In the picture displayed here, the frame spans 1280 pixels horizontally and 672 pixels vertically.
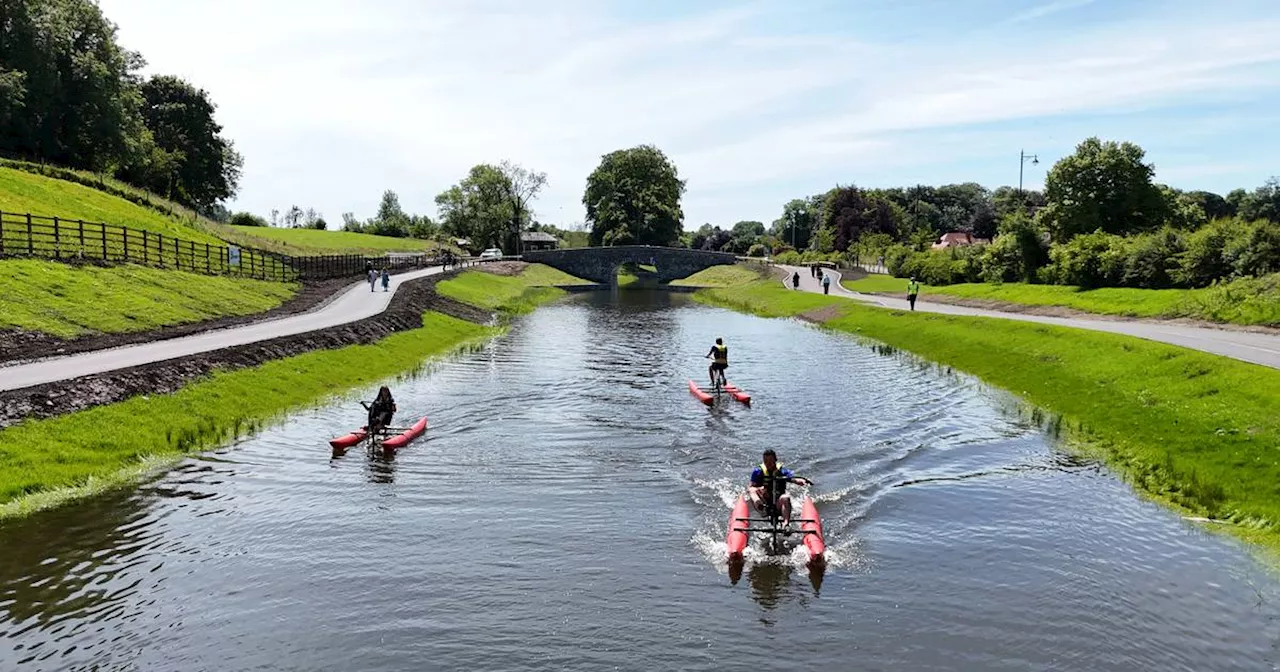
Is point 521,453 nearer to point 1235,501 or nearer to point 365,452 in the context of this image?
point 365,452

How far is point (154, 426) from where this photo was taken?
21.7 meters

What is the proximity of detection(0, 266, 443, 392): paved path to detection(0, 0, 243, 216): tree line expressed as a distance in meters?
43.9

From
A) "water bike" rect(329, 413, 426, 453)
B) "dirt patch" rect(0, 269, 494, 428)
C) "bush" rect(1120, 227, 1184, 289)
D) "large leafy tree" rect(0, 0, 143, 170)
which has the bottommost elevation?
"water bike" rect(329, 413, 426, 453)

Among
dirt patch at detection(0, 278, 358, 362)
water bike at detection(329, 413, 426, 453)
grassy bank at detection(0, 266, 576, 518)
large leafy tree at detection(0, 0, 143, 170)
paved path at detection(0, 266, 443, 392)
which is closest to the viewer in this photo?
grassy bank at detection(0, 266, 576, 518)

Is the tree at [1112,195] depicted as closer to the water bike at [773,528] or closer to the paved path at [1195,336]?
the paved path at [1195,336]

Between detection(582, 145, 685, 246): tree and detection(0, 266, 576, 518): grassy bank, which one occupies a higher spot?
detection(582, 145, 685, 246): tree

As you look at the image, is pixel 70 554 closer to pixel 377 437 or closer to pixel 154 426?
pixel 154 426

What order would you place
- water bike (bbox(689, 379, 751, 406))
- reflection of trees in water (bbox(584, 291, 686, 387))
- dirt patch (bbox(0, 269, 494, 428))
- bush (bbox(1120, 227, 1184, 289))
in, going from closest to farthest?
dirt patch (bbox(0, 269, 494, 428))
water bike (bbox(689, 379, 751, 406))
reflection of trees in water (bbox(584, 291, 686, 387))
bush (bbox(1120, 227, 1184, 289))

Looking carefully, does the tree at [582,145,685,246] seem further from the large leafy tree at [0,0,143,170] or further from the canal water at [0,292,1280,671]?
the canal water at [0,292,1280,671]

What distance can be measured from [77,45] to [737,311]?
71459mm

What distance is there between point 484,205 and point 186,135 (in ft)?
208

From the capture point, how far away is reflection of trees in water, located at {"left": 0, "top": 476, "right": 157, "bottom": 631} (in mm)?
12602

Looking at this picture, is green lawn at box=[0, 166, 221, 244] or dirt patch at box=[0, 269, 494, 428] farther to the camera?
green lawn at box=[0, 166, 221, 244]

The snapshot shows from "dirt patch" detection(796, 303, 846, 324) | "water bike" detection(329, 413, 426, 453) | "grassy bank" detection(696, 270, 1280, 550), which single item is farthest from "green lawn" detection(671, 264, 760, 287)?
"water bike" detection(329, 413, 426, 453)
